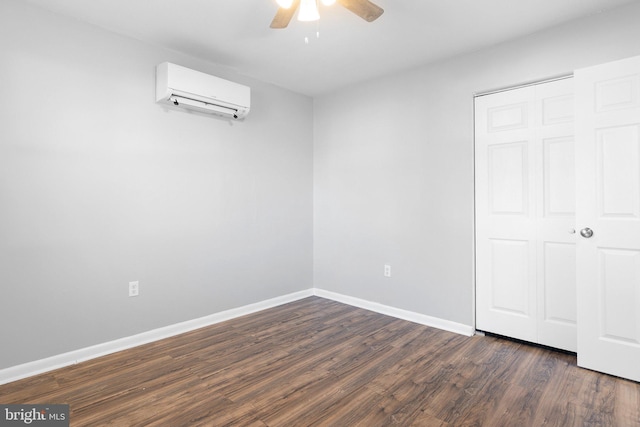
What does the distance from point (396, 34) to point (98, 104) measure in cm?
238

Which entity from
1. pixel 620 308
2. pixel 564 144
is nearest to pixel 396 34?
pixel 564 144

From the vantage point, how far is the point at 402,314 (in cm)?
347

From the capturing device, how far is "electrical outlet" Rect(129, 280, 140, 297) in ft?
9.04

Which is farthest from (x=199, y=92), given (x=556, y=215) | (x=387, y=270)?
(x=556, y=215)

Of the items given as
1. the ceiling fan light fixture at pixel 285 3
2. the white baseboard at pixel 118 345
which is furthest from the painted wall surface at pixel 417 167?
the ceiling fan light fixture at pixel 285 3

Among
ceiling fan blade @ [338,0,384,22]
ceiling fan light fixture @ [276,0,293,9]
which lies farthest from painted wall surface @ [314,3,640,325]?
ceiling fan light fixture @ [276,0,293,9]

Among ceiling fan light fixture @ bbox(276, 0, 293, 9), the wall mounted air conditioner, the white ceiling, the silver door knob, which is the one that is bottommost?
the silver door knob

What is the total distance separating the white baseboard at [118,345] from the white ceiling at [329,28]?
7.99ft

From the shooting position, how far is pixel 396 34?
8.84 feet

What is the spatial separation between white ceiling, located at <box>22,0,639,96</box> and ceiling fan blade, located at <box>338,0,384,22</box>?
38cm

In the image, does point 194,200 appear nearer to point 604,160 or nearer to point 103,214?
point 103,214

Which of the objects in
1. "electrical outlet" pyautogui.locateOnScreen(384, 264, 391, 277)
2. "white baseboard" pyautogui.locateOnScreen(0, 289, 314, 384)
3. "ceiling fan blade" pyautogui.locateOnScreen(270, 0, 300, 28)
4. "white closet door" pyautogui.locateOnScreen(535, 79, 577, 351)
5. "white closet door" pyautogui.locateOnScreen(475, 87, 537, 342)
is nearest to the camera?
"ceiling fan blade" pyautogui.locateOnScreen(270, 0, 300, 28)

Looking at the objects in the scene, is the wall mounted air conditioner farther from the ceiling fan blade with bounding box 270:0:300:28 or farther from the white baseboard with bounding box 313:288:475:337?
the white baseboard with bounding box 313:288:475:337

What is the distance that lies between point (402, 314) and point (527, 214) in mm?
1512
